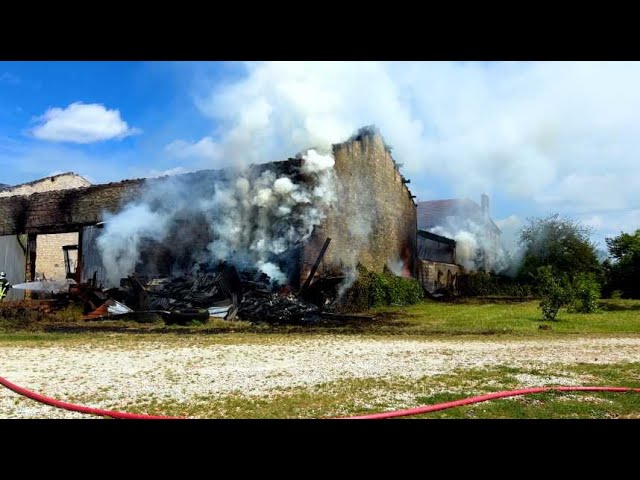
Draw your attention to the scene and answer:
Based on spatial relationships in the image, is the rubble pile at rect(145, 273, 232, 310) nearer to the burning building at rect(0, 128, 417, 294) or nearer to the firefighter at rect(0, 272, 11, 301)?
the burning building at rect(0, 128, 417, 294)

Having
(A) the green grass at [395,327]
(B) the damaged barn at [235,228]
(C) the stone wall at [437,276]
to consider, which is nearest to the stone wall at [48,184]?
(B) the damaged barn at [235,228]

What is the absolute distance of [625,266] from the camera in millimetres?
22203

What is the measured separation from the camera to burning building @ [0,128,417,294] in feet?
59.4

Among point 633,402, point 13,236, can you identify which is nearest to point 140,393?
point 633,402

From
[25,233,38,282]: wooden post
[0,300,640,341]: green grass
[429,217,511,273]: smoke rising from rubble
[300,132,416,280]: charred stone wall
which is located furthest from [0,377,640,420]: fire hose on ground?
[429,217,511,273]: smoke rising from rubble

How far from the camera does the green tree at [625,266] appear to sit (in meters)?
21.8

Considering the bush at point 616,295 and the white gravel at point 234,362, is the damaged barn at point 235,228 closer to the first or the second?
the white gravel at point 234,362

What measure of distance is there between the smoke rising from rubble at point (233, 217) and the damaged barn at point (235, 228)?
0.04 metres

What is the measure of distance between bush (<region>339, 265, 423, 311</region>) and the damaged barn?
80 cm

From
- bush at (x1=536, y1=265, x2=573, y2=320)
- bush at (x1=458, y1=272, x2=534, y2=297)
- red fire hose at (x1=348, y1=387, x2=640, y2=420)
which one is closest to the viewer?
red fire hose at (x1=348, y1=387, x2=640, y2=420)

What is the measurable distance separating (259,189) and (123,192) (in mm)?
6720

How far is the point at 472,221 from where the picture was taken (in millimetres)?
40938

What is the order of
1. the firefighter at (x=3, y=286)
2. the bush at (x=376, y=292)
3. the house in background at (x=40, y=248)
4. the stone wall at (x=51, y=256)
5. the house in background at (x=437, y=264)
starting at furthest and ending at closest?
the house in background at (x=437, y=264), the stone wall at (x=51, y=256), the house in background at (x=40, y=248), the firefighter at (x=3, y=286), the bush at (x=376, y=292)

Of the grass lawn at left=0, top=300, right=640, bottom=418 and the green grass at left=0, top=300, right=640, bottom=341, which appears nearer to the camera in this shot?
the grass lawn at left=0, top=300, right=640, bottom=418
